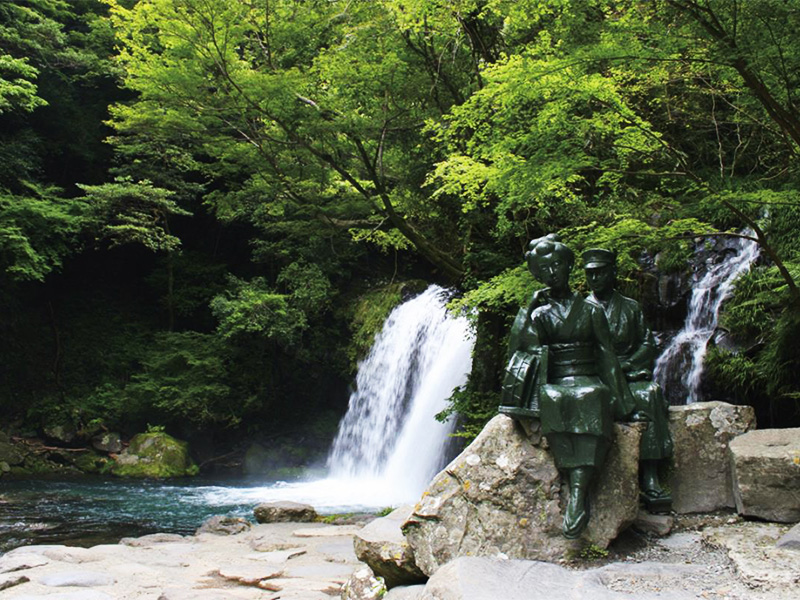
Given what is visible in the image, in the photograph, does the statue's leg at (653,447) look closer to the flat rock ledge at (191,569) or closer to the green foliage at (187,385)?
the flat rock ledge at (191,569)

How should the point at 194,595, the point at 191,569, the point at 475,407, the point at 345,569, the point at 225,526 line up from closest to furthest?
the point at 194,595 → the point at 345,569 → the point at 191,569 → the point at 225,526 → the point at 475,407

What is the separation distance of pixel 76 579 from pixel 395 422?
27.0ft

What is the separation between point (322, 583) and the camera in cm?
499

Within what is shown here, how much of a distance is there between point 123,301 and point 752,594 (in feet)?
58.7

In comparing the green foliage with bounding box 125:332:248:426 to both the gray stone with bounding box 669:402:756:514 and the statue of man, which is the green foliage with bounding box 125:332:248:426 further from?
the gray stone with bounding box 669:402:756:514

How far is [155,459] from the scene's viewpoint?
14.4m

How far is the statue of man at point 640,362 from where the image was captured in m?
4.03

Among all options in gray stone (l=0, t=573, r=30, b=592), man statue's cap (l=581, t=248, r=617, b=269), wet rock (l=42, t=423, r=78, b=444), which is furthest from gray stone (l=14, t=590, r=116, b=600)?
wet rock (l=42, t=423, r=78, b=444)

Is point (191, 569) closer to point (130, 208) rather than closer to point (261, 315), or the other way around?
point (261, 315)

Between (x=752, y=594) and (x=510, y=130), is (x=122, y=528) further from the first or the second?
(x=752, y=594)

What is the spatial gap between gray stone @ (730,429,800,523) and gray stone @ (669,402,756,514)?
16 centimetres

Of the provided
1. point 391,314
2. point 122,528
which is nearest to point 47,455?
point 122,528

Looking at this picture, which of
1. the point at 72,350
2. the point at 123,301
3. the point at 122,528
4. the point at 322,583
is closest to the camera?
the point at 322,583

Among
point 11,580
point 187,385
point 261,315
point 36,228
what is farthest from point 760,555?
point 36,228
